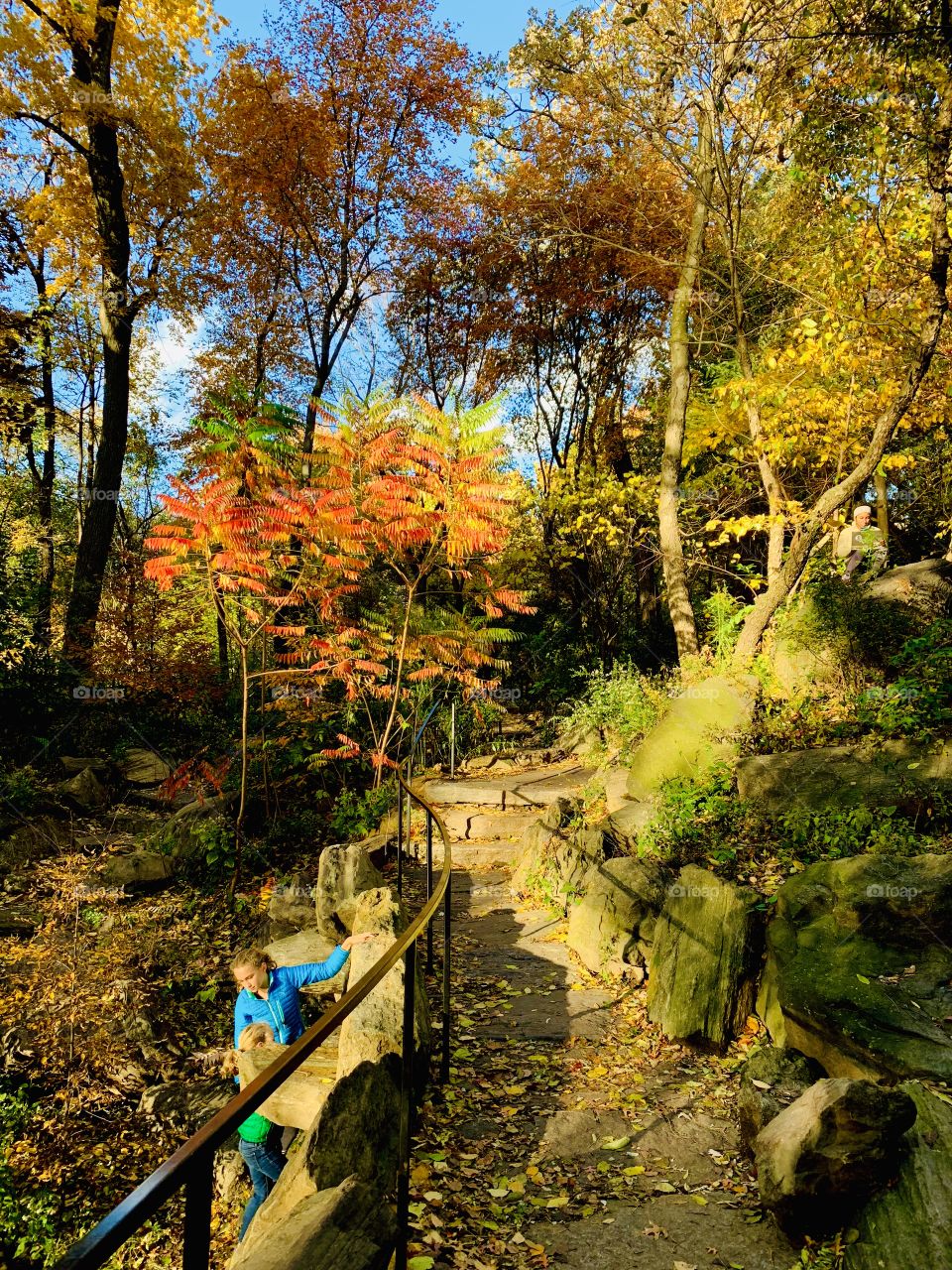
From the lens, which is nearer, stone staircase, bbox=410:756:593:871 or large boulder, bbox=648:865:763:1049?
large boulder, bbox=648:865:763:1049

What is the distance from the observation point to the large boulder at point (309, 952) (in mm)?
5723

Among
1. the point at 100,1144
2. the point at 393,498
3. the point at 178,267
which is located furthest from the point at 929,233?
the point at 178,267

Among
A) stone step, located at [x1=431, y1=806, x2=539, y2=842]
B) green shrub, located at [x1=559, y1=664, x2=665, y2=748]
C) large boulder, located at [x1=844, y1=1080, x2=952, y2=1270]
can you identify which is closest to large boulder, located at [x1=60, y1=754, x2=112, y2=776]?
stone step, located at [x1=431, y1=806, x2=539, y2=842]

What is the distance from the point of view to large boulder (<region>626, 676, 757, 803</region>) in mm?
7742

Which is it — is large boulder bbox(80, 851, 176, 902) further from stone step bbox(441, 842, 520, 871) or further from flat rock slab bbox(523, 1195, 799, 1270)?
flat rock slab bbox(523, 1195, 799, 1270)

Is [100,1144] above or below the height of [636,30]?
below

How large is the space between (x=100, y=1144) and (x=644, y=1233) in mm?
3805

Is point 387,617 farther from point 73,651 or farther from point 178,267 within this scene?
point 178,267

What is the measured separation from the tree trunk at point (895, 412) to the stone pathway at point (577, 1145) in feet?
16.1

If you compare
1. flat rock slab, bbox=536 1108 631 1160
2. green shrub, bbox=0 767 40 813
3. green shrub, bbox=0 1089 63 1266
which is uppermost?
green shrub, bbox=0 767 40 813

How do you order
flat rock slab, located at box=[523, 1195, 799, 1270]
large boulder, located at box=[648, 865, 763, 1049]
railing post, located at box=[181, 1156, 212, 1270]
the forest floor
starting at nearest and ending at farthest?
railing post, located at box=[181, 1156, 212, 1270] → flat rock slab, located at box=[523, 1195, 799, 1270] → the forest floor → large boulder, located at box=[648, 865, 763, 1049]

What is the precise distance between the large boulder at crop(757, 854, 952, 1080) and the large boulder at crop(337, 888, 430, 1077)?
7.21 feet

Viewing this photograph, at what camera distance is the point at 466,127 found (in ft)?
44.0

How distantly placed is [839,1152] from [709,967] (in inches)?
77.1
